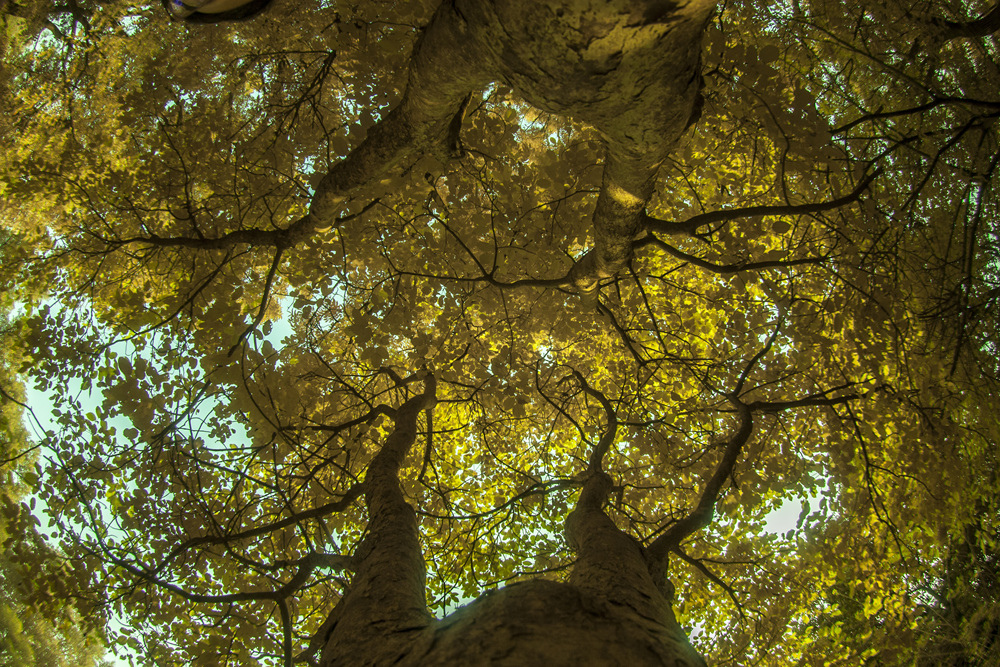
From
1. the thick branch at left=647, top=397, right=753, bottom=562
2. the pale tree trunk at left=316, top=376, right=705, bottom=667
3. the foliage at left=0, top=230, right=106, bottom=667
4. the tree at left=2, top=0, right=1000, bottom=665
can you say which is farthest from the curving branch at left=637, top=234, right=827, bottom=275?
the foliage at left=0, top=230, right=106, bottom=667

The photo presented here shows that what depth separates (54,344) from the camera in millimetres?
3736

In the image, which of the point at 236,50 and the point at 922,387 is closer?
the point at 922,387

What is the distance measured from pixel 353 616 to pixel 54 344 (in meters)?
4.18

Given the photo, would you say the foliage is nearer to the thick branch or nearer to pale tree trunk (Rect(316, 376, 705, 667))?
pale tree trunk (Rect(316, 376, 705, 667))

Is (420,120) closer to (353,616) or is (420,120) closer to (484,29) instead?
(484,29)

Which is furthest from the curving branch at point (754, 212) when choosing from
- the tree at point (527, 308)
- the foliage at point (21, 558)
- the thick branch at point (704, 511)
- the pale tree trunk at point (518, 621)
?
the foliage at point (21, 558)

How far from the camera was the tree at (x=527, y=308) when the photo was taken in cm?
171

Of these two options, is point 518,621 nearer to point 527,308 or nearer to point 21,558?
point 527,308

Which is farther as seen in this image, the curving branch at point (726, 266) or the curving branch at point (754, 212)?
the curving branch at point (726, 266)

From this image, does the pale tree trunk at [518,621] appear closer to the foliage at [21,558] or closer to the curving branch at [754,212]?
the curving branch at [754,212]

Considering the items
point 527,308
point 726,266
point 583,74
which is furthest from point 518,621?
point 527,308

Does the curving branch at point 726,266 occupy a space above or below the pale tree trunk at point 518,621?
above

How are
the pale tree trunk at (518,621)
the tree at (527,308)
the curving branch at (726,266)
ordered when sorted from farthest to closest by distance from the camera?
the curving branch at (726,266) → the tree at (527,308) → the pale tree trunk at (518,621)

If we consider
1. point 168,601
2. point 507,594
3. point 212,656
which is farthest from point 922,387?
point 168,601
